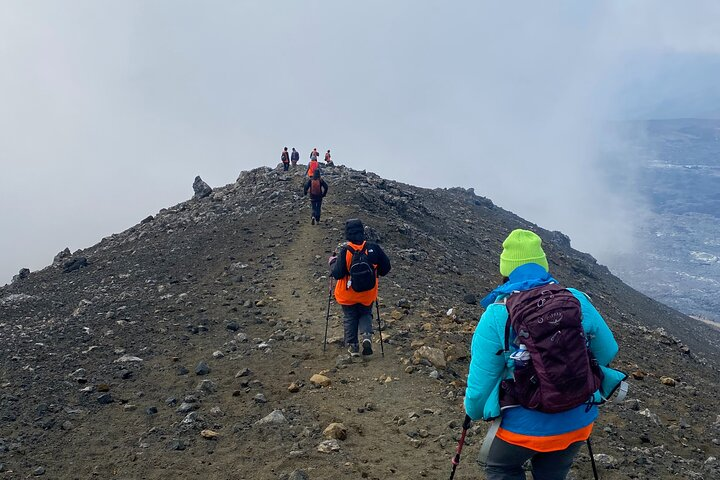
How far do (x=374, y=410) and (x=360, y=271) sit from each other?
2.46 m

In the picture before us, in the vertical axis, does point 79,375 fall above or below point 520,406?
below

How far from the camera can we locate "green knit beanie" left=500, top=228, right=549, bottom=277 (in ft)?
16.3

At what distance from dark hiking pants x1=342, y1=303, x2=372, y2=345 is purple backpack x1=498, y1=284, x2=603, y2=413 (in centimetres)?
645

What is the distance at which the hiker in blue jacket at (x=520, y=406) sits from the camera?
463 centimetres

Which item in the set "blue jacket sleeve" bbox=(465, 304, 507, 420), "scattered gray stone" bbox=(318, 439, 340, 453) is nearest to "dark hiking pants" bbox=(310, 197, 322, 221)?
"scattered gray stone" bbox=(318, 439, 340, 453)

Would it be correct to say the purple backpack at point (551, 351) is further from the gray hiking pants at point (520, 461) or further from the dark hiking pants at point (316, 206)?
the dark hiking pants at point (316, 206)

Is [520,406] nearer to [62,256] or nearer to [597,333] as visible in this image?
[597,333]

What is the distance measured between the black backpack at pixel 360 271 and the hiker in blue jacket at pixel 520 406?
18.2 feet

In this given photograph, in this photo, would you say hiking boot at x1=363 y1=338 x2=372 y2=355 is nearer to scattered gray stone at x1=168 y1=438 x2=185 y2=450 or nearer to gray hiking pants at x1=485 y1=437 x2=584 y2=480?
scattered gray stone at x1=168 y1=438 x2=185 y2=450

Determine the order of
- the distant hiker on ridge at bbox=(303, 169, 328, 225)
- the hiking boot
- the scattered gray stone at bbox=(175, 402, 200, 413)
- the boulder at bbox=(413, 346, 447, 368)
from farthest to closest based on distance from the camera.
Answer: the distant hiker on ridge at bbox=(303, 169, 328, 225)
the hiking boot
the boulder at bbox=(413, 346, 447, 368)
the scattered gray stone at bbox=(175, 402, 200, 413)

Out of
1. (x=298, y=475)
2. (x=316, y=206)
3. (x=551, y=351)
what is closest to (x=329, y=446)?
(x=298, y=475)

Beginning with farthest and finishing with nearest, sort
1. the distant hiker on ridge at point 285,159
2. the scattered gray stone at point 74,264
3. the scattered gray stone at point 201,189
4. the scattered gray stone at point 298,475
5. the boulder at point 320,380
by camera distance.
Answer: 1. the distant hiker on ridge at point 285,159
2. the scattered gray stone at point 201,189
3. the scattered gray stone at point 74,264
4. the boulder at point 320,380
5. the scattered gray stone at point 298,475

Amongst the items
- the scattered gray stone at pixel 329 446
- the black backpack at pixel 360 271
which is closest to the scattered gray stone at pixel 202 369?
the black backpack at pixel 360 271

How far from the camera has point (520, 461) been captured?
4.81m
